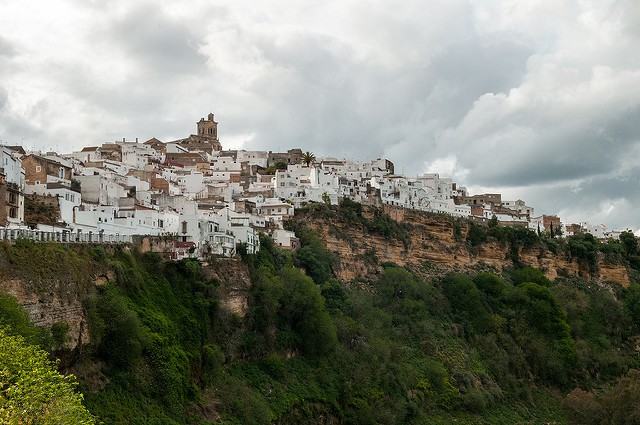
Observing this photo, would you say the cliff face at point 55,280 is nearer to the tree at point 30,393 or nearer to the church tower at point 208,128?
the tree at point 30,393

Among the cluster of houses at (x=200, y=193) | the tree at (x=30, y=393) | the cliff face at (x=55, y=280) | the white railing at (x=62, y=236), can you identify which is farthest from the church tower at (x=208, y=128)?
the tree at (x=30, y=393)

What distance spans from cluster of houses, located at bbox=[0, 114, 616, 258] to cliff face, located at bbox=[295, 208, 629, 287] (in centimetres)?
314

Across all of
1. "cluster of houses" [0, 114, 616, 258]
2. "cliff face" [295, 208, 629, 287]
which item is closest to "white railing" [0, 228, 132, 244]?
"cluster of houses" [0, 114, 616, 258]

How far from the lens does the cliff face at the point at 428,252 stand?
54.2 m

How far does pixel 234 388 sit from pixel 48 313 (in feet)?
36.3

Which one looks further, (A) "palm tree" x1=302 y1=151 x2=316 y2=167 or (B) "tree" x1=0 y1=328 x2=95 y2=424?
(A) "palm tree" x1=302 y1=151 x2=316 y2=167

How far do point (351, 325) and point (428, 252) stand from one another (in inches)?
739

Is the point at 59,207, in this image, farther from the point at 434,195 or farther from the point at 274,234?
the point at 434,195

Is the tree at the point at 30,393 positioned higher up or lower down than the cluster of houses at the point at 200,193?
lower down

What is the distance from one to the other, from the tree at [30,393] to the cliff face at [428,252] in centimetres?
3590

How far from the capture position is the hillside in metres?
27.2

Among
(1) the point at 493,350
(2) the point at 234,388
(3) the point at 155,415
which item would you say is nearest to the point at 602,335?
(1) the point at 493,350

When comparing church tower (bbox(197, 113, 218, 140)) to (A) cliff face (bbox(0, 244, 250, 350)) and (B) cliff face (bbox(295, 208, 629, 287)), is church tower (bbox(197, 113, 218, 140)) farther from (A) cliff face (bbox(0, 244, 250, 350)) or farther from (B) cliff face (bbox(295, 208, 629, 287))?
(A) cliff face (bbox(0, 244, 250, 350))

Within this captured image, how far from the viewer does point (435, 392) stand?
45531mm
